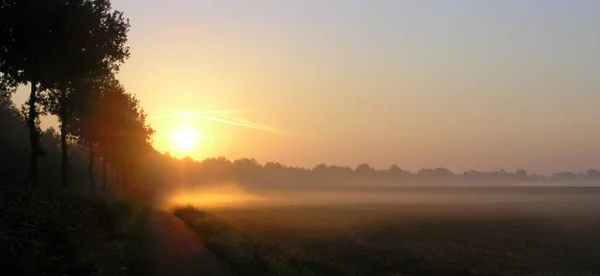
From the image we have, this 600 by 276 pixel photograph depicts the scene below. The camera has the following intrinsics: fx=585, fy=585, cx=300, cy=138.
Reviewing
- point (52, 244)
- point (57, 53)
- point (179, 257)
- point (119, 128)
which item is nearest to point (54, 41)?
point (57, 53)

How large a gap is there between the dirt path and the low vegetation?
83 centimetres

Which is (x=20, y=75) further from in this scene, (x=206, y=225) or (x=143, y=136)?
(x=143, y=136)

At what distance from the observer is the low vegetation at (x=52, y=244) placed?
11825 millimetres

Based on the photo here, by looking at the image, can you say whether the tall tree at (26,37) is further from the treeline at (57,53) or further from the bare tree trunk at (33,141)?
the bare tree trunk at (33,141)

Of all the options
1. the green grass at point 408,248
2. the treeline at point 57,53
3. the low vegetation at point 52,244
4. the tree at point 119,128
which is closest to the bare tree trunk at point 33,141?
the treeline at point 57,53

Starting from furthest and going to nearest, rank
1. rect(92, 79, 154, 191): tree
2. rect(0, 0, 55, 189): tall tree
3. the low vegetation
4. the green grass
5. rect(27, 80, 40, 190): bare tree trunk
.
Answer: rect(92, 79, 154, 191): tree, rect(27, 80, 40, 190): bare tree trunk, the green grass, rect(0, 0, 55, 189): tall tree, the low vegetation

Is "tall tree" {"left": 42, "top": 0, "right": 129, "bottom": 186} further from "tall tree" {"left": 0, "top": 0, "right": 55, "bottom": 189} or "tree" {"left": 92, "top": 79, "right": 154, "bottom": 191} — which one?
"tree" {"left": 92, "top": 79, "right": 154, "bottom": 191}

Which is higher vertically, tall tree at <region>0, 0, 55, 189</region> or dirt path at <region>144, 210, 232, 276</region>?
tall tree at <region>0, 0, 55, 189</region>

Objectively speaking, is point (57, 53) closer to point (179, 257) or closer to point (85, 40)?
point (85, 40)

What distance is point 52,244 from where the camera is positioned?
1488cm

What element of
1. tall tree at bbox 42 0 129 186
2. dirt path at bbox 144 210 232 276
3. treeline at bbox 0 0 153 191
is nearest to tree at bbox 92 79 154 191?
treeline at bbox 0 0 153 191

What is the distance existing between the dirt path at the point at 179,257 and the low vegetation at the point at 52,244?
826 millimetres

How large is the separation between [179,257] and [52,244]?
9.14 meters

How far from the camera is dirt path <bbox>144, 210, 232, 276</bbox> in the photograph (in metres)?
19.8
